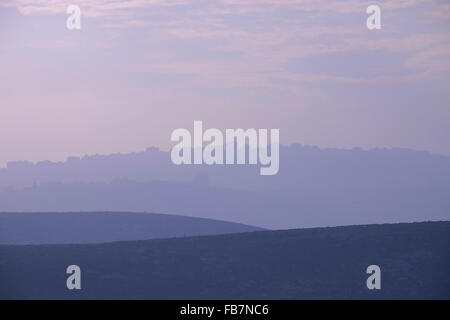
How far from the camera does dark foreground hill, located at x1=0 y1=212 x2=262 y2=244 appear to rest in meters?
87.4

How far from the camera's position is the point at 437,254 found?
41531mm

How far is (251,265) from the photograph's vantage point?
4094 cm

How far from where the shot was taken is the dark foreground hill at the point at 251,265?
122 feet

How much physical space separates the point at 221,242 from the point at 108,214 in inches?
1863

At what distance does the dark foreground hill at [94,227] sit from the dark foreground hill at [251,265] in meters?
38.6

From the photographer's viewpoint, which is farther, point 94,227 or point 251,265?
point 94,227

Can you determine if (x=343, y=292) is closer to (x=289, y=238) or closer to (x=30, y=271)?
(x=289, y=238)

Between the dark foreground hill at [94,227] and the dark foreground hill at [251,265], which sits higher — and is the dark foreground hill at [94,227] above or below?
above

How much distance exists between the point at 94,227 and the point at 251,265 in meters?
49.9

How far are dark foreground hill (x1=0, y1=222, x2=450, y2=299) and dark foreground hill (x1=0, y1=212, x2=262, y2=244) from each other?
3859 cm

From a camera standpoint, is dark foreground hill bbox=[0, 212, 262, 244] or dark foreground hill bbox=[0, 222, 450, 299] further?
dark foreground hill bbox=[0, 212, 262, 244]

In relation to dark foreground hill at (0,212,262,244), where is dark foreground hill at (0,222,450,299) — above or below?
below

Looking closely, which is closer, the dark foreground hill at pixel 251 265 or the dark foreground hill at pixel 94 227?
the dark foreground hill at pixel 251 265
